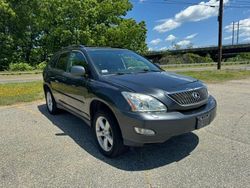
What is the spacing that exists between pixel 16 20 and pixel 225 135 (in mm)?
30573

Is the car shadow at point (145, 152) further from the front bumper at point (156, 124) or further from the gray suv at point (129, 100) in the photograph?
the front bumper at point (156, 124)

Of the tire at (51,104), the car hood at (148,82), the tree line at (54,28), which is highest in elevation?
the tree line at (54,28)

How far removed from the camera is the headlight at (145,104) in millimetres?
3432

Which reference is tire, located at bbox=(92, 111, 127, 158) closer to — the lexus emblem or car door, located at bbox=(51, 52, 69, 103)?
the lexus emblem

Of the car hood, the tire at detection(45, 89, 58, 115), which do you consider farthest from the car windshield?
the tire at detection(45, 89, 58, 115)

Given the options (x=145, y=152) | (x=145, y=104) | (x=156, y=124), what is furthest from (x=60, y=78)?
(x=156, y=124)

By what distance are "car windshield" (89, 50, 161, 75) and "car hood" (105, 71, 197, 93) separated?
0.99 ft

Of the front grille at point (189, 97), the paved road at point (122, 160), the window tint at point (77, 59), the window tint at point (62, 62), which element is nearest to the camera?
the paved road at point (122, 160)

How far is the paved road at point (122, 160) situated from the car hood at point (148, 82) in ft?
3.47

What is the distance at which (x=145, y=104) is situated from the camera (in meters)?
3.45

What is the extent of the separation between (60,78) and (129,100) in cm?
262

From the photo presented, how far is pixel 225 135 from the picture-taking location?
477 centimetres

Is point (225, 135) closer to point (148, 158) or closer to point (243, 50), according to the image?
point (148, 158)

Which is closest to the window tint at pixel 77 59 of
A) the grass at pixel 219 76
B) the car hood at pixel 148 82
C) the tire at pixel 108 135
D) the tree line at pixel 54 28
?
the car hood at pixel 148 82
